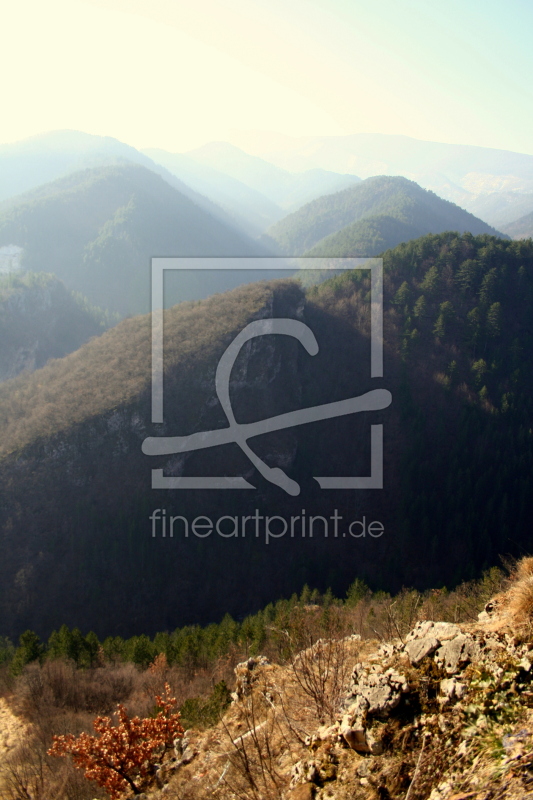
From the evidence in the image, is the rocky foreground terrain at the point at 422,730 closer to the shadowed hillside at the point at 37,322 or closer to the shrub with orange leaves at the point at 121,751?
the shrub with orange leaves at the point at 121,751

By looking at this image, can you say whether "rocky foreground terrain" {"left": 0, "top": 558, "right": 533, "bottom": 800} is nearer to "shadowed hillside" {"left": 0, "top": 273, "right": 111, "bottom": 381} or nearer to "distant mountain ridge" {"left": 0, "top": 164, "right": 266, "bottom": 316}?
"shadowed hillside" {"left": 0, "top": 273, "right": 111, "bottom": 381}

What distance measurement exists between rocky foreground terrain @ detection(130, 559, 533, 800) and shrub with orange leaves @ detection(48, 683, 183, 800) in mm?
1504

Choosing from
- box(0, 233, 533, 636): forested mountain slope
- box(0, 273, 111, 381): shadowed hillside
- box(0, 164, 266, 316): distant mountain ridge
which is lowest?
box(0, 233, 533, 636): forested mountain slope

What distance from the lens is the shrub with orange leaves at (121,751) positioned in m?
9.89

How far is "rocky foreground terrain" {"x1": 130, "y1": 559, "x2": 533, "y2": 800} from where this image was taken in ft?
18.4

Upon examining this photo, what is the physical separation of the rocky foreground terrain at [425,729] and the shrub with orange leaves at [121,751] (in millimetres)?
1504

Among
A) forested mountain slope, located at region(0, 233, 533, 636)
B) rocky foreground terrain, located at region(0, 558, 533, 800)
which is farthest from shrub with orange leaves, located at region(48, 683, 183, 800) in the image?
forested mountain slope, located at region(0, 233, 533, 636)

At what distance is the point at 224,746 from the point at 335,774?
15.9ft

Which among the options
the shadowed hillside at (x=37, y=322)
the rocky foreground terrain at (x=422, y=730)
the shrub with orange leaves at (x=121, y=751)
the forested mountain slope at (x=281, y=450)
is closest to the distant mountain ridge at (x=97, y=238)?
the shadowed hillside at (x=37, y=322)

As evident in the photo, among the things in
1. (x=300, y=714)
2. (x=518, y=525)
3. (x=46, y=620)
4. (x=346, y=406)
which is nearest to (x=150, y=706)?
(x=300, y=714)

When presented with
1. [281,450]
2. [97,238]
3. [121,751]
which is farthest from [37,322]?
[121,751]

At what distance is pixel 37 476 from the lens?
185 feet

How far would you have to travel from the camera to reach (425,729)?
20.9ft

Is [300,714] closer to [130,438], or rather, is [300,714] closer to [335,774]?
[335,774]
